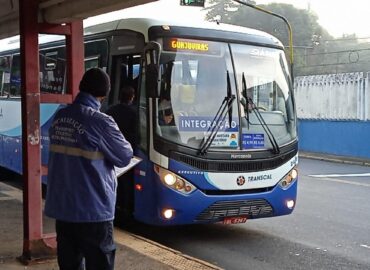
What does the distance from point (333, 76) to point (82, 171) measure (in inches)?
767

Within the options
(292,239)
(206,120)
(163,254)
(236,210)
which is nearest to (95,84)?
(163,254)

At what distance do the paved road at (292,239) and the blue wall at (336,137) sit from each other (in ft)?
31.0

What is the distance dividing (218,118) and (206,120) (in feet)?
0.53

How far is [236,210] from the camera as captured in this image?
22.6ft

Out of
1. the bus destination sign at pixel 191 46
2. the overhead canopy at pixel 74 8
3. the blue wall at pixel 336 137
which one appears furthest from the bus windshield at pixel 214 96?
the blue wall at pixel 336 137

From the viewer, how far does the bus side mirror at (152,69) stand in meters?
6.59

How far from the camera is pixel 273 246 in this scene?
716 cm

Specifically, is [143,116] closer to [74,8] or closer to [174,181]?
[174,181]

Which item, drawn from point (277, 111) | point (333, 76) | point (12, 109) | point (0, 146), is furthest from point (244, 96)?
point (333, 76)

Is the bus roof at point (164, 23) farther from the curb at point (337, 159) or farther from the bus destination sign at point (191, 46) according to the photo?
the curb at point (337, 159)

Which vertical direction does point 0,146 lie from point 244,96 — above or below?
below

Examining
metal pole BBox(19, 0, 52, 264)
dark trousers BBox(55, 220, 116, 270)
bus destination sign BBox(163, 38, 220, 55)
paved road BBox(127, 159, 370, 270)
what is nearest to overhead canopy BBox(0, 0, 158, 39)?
metal pole BBox(19, 0, 52, 264)

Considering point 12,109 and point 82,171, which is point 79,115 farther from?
point 12,109

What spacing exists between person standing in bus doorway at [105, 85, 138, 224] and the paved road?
690mm
